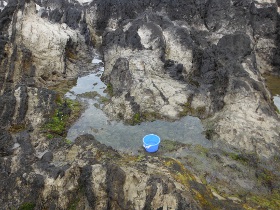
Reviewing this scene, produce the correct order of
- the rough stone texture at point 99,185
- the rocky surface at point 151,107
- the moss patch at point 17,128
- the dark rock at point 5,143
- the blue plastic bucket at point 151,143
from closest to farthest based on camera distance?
the rough stone texture at point 99,185
the rocky surface at point 151,107
the dark rock at point 5,143
the blue plastic bucket at point 151,143
the moss patch at point 17,128

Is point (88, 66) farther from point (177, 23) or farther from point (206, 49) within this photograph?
point (206, 49)

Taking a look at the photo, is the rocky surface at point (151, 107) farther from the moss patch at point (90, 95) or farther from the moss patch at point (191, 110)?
the moss patch at point (90, 95)

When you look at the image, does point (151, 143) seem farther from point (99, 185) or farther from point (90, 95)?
point (90, 95)

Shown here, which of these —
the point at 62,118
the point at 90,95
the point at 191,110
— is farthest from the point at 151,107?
the point at 62,118

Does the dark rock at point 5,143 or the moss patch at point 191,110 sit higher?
the moss patch at point 191,110

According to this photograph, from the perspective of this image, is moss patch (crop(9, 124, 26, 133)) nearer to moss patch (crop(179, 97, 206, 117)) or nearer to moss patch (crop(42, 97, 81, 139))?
moss patch (crop(42, 97, 81, 139))

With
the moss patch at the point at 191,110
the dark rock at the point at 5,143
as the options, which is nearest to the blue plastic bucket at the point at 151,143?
the moss patch at the point at 191,110
